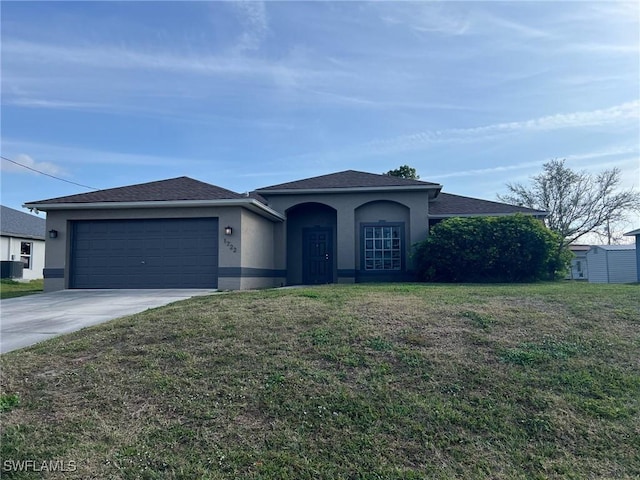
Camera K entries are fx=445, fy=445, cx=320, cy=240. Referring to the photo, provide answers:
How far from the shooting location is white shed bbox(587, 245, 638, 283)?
24750 mm

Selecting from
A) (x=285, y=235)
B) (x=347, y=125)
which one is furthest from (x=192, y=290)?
(x=347, y=125)

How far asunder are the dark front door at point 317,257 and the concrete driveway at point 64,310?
553 cm

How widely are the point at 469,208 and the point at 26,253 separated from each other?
75.7 feet

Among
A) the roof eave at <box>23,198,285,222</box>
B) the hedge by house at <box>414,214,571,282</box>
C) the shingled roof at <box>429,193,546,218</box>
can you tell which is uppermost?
the shingled roof at <box>429,193,546,218</box>

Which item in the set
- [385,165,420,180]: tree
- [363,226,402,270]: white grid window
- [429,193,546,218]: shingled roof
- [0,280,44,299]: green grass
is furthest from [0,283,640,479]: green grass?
[385,165,420,180]: tree

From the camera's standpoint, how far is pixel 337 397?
4.43 metres

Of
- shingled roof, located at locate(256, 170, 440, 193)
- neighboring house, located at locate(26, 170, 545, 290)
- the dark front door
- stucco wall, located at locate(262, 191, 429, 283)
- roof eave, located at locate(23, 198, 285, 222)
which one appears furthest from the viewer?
the dark front door

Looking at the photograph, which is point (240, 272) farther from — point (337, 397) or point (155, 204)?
point (337, 397)

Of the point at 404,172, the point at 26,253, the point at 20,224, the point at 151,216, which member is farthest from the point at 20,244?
the point at 404,172

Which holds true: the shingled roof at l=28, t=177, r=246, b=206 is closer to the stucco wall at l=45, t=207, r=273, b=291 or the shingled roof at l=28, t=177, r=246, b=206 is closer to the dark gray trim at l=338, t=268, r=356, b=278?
the stucco wall at l=45, t=207, r=273, b=291

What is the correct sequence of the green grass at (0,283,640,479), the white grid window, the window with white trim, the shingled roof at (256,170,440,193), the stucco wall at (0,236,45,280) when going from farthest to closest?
the window with white trim → the stucco wall at (0,236,45,280) → the white grid window → the shingled roof at (256,170,440,193) → the green grass at (0,283,640,479)

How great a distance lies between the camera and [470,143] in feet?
57.1

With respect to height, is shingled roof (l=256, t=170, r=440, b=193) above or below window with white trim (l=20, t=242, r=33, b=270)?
above

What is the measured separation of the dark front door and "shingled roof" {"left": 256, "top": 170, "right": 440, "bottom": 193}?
5.88 feet
